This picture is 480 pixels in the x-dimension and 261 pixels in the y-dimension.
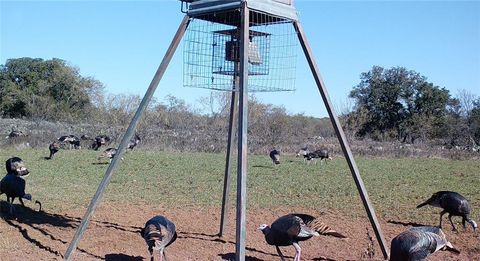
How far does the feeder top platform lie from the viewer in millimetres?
6093

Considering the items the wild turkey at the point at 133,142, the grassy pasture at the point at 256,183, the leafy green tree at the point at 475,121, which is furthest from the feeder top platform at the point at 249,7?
the leafy green tree at the point at 475,121

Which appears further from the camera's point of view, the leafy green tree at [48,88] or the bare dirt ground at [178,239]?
the leafy green tree at [48,88]

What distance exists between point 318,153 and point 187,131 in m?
12.3

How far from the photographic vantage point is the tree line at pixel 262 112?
34344 millimetres

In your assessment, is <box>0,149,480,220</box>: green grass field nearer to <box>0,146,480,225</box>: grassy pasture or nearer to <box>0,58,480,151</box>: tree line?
<box>0,146,480,225</box>: grassy pasture

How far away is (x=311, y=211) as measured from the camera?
36.2 feet

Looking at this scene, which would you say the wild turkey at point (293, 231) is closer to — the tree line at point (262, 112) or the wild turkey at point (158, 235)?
the wild turkey at point (158, 235)

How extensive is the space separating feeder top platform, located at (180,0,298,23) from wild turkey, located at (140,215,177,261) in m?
2.69

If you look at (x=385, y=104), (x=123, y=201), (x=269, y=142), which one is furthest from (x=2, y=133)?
(x=385, y=104)

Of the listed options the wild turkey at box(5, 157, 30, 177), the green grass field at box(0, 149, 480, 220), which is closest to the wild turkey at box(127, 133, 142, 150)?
the green grass field at box(0, 149, 480, 220)

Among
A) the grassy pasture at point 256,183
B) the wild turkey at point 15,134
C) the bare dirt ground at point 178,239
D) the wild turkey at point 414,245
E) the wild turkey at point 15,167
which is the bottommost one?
the grassy pasture at point 256,183

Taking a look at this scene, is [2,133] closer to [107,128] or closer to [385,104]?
[107,128]

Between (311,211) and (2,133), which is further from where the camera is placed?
(2,133)

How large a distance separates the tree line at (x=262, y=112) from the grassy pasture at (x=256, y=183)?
10522mm
